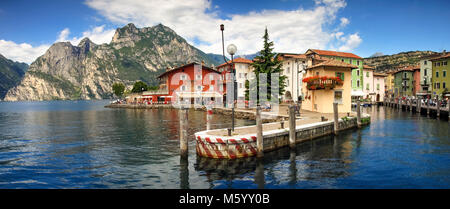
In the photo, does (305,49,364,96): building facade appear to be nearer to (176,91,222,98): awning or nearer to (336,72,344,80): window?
(176,91,222,98): awning

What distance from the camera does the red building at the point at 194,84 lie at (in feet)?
226

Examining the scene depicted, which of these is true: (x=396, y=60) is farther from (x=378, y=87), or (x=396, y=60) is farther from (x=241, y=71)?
(x=241, y=71)

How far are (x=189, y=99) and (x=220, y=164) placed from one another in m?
58.5

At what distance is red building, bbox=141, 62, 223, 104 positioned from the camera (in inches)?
2712

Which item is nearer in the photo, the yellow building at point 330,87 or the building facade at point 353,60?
the yellow building at point 330,87

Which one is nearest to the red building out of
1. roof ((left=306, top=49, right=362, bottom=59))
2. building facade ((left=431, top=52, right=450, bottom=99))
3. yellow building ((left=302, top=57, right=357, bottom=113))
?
roof ((left=306, top=49, right=362, bottom=59))

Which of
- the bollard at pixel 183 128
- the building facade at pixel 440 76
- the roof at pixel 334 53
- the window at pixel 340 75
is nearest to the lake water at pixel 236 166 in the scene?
the bollard at pixel 183 128

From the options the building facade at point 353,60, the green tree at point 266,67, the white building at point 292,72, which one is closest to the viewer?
the green tree at point 266,67

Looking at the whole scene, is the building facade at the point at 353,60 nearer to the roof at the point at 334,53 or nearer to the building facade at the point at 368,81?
the roof at the point at 334,53

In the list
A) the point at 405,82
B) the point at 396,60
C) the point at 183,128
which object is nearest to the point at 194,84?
the point at 183,128

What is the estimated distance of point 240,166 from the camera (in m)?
12.4

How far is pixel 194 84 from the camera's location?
69062 mm
